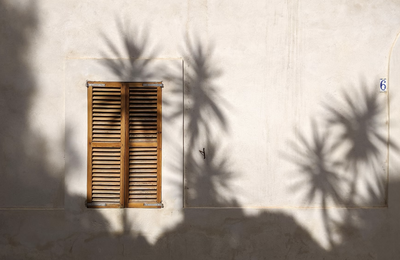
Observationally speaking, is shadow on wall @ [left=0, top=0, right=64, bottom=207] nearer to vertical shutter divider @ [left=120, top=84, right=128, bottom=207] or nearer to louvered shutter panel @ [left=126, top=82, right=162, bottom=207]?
vertical shutter divider @ [left=120, top=84, right=128, bottom=207]

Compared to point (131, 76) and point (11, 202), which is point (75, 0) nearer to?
point (131, 76)

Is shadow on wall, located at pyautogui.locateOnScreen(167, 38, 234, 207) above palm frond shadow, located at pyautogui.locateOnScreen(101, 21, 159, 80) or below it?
below

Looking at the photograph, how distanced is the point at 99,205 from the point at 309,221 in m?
2.51

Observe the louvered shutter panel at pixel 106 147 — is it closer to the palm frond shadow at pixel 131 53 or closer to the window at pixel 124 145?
the window at pixel 124 145

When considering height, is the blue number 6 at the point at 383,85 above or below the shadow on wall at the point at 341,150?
above

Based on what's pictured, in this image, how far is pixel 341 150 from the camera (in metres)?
4.61

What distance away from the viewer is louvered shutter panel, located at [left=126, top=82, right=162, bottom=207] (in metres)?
4.56

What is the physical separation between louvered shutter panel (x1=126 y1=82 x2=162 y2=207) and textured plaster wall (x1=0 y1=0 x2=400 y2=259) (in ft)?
0.34

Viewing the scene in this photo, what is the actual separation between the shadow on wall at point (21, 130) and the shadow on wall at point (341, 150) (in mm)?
2961

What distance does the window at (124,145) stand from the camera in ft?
14.9

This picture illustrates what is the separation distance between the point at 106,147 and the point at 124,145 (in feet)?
0.71

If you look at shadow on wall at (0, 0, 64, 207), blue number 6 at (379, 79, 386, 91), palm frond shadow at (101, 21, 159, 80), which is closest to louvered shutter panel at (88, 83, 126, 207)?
palm frond shadow at (101, 21, 159, 80)

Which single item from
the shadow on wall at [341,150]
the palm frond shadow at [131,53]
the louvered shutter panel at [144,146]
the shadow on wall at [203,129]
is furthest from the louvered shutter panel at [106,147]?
the shadow on wall at [341,150]

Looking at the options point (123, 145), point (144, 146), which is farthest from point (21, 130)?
point (144, 146)
